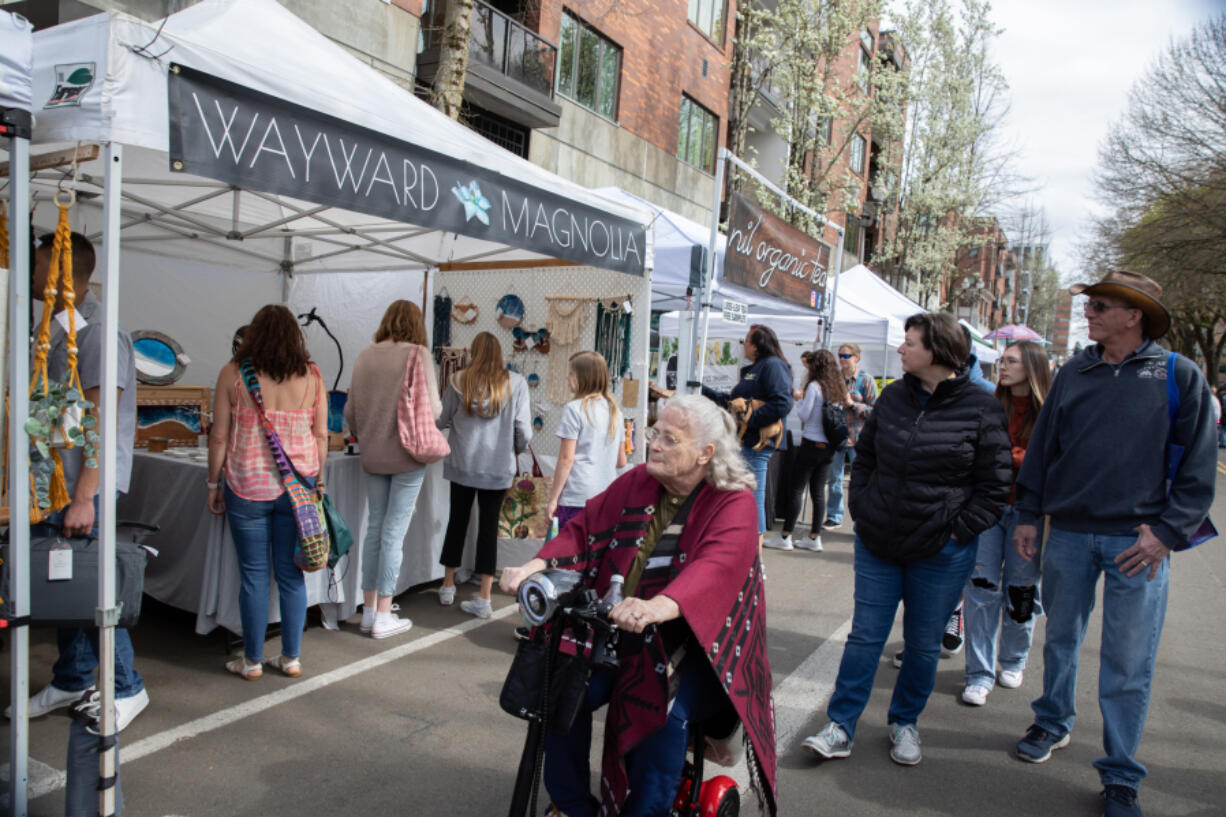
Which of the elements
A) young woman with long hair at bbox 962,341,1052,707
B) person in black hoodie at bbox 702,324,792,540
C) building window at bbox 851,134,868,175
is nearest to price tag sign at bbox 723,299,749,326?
person in black hoodie at bbox 702,324,792,540

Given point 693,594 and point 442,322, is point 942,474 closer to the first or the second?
point 693,594

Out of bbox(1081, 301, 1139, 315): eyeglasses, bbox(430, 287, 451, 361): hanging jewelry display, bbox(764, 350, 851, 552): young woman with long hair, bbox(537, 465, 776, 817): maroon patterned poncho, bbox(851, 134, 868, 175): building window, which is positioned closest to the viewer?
Result: bbox(537, 465, 776, 817): maroon patterned poncho

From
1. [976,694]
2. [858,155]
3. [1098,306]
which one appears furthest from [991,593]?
[858,155]

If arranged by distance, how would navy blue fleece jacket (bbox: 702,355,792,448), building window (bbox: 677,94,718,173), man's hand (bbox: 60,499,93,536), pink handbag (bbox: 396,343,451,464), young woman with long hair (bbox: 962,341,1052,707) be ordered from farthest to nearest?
building window (bbox: 677,94,718,173) < navy blue fleece jacket (bbox: 702,355,792,448) < pink handbag (bbox: 396,343,451,464) < young woman with long hair (bbox: 962,341,1052,707) < man's hand (bbox: 60,499,93,536)

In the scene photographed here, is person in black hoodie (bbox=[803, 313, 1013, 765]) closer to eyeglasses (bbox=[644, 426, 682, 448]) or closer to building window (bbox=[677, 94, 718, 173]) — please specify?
eyeglasses (bbox=[644, 426, 682, 448])

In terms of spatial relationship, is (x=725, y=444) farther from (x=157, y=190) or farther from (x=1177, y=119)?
(x=1177, y=119)

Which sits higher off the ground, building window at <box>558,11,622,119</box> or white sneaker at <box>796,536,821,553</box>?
building window at <box>558,11,622,119</box>

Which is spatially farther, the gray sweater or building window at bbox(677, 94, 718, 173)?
building window at bbox(677, 94, 718, 173)

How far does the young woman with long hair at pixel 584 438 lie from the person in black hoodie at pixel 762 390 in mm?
1852

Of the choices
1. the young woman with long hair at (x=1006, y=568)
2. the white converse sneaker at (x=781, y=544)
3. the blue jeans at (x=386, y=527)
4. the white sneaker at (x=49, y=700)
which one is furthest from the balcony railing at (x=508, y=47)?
the white sneaker at (x=49, y=700)

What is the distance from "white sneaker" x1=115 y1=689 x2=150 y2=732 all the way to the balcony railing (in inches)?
471

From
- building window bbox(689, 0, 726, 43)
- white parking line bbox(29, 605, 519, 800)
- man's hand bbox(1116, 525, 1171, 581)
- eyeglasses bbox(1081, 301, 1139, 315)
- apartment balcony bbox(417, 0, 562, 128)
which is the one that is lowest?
white parking line bbox(29, 605, 519, 800)

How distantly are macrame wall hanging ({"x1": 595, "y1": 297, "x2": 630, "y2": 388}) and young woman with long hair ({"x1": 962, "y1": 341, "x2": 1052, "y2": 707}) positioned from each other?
2505mm

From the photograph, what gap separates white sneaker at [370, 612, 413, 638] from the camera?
4457 millimetres
